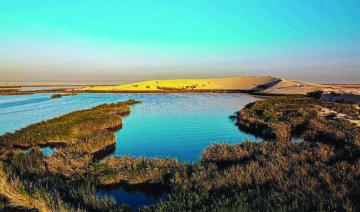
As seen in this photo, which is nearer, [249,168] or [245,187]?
[245,187]

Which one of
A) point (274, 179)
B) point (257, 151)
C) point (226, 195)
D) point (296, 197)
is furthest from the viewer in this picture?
point (257, 151)

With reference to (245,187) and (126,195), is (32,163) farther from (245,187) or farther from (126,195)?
(245,187)

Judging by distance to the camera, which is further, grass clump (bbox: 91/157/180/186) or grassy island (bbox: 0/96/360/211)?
grass clump (bbox: 91/157/180/186)

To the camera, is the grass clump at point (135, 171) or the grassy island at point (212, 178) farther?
the grass clump at point (135, 171)

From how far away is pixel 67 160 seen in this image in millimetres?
15695

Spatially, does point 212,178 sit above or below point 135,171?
above

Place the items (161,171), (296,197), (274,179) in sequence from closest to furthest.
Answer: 1. (296,197)
2. (274,179)
3. (161,171)

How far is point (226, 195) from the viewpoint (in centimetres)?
1048

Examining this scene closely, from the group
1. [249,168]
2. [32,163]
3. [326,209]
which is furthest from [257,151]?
[32,163]

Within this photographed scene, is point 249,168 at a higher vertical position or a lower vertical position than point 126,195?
higher

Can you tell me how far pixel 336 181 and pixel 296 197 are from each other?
201 centimetres

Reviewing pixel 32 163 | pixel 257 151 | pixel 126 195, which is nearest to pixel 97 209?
pixel 126 195

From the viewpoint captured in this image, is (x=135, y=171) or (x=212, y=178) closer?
(x=212, y=178)

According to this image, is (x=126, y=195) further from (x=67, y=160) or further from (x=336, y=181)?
(x=336, y=181)
